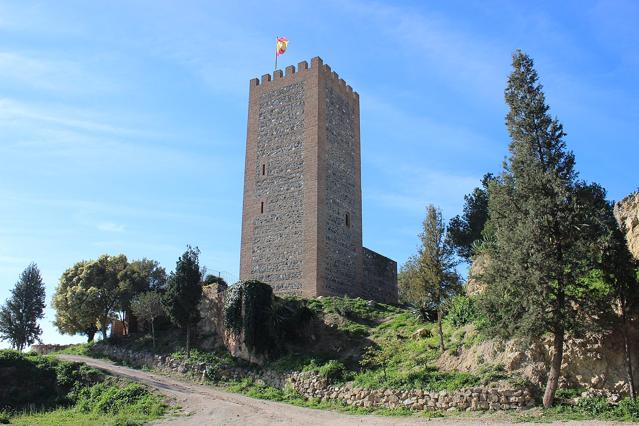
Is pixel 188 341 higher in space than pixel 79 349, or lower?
higher

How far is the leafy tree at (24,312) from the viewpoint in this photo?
39.0 meters

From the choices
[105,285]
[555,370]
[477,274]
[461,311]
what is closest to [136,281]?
[105,285]

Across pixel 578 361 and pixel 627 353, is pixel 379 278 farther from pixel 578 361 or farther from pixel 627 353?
pixel 627 353

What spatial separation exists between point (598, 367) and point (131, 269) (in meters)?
24.6

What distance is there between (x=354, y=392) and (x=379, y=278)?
16446 millimetres

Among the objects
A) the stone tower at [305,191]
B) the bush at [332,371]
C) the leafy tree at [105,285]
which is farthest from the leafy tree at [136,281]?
the bush at [332,371]

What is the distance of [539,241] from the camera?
49.4 ft

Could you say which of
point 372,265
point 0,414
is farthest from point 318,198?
point 0,414

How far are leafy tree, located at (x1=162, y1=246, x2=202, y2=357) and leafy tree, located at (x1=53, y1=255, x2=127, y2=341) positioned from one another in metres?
6.50

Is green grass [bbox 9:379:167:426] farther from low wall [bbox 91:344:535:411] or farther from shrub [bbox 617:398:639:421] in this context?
shrub [bbox 617:398:639:421]

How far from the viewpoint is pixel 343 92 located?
113 feet

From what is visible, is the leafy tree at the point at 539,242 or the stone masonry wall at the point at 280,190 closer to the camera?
the leafy tree at the point at 539,242

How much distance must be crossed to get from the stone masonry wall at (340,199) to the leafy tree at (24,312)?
73.7ft

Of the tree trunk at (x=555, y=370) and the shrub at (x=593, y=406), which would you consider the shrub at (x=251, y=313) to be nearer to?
the tree trunk at (x=555, y=370)
